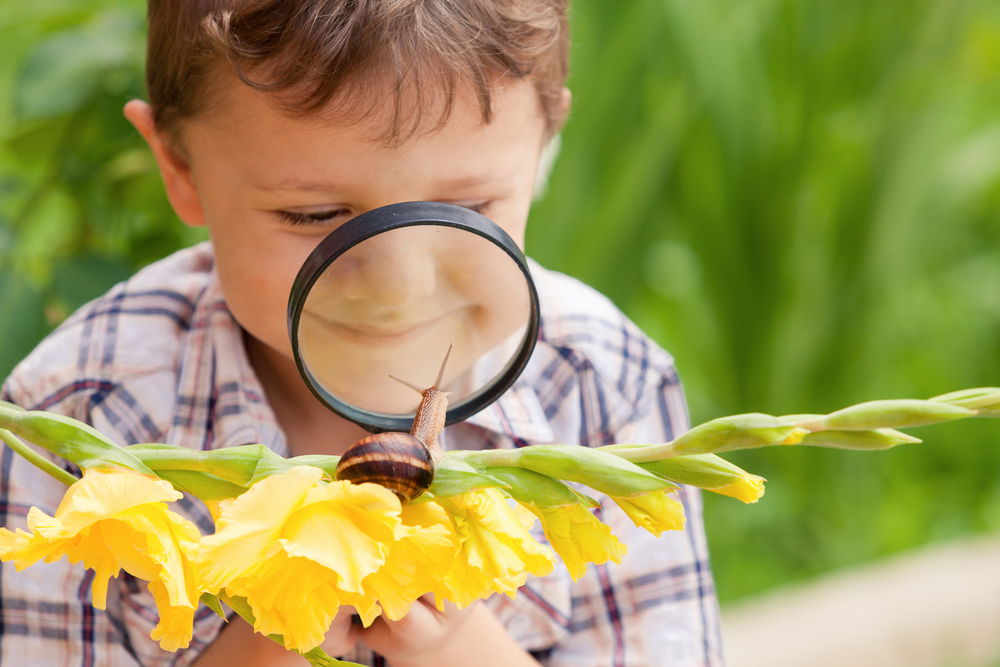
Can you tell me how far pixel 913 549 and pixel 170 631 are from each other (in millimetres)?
1661

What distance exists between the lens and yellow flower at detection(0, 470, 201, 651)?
0.37 m

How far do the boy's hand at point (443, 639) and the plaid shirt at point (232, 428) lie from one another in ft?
0.28

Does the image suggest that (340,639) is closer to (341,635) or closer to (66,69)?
(341,635)

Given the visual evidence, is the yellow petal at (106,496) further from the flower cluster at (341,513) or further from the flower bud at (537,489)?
the flower bud at (537,489)

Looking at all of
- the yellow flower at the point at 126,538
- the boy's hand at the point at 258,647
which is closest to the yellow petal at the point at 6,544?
the yellow flower at the point at 126,538

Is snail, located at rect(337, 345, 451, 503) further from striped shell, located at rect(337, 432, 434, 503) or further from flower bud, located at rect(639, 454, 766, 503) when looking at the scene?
flower bud, located at rect(639, 454, 766, 503)

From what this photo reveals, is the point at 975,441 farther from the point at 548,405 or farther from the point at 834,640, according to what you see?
the point at 548,405

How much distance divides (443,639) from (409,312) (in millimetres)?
282

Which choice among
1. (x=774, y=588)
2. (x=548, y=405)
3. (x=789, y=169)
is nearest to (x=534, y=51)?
(x=548, y=405)

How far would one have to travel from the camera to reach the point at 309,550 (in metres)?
0.35

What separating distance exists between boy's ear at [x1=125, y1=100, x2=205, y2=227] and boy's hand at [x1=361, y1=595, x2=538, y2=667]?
0.40m

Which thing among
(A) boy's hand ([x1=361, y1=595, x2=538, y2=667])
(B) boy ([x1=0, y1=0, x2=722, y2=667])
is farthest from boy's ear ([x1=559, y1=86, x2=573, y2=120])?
(A) boy's hand ([x1=361, y1=595, x2=538, y2=667])

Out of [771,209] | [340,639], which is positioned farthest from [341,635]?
[771,209]

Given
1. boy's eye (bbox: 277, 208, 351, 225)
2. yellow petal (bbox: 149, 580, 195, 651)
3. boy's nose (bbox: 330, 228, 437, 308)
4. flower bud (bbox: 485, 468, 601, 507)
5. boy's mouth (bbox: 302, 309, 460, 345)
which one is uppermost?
boy's eye (bbox: 277, 208, 351, 225)
